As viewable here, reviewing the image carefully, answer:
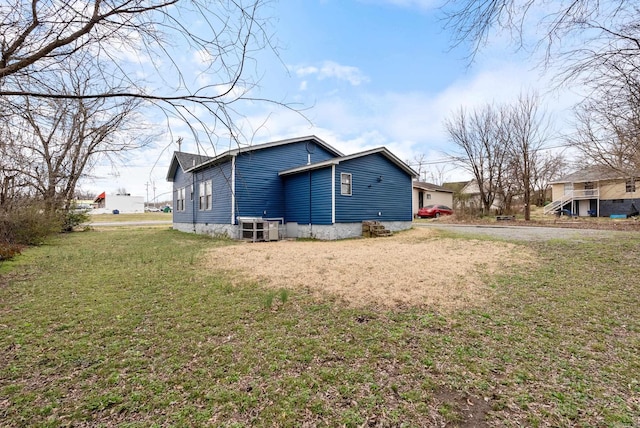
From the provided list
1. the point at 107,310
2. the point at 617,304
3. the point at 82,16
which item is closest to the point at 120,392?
the point at 107,310

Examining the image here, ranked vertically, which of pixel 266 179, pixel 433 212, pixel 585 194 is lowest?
pixel 433 212

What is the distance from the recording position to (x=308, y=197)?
42.6 feet

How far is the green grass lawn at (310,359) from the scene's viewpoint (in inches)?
83.7

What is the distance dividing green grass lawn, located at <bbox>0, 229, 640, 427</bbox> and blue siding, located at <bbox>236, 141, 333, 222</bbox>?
8.22m

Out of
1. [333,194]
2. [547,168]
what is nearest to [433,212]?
[547,168]

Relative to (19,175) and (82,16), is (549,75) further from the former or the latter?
(19,175)

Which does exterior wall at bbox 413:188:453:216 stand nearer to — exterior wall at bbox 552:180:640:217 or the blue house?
exterior wall at bbox 552:180:640:217

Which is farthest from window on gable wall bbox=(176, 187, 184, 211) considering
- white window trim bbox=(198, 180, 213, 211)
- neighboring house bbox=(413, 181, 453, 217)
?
neighboring house bbox=(413, 181, 453, 217)

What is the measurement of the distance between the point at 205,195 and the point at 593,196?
33390 millimetres

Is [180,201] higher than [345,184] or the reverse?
the reverse

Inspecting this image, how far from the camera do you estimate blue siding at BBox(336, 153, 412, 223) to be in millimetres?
12398

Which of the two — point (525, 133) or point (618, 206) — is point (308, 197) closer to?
point (525, 133)

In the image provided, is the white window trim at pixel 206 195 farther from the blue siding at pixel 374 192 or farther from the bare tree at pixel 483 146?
the bare tree at pixel 483 146

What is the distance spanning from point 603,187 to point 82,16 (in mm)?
36936
